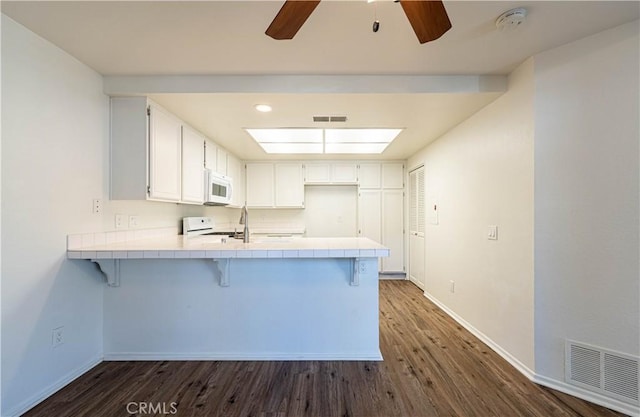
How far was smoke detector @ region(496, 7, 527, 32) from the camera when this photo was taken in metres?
1.53

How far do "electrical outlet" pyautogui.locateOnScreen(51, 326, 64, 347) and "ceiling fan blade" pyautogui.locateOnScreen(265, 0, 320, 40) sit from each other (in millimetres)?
2291

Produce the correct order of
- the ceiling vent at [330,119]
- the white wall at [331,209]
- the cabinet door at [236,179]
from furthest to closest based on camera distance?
the white wall at [331,209] → the cabinet door at [236,179] → the ceiling vent at [330,119]

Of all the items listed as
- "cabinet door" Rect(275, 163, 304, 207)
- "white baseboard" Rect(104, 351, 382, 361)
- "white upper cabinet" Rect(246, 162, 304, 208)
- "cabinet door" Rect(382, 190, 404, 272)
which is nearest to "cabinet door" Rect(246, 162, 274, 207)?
"white upper cabinet" Rect(246, 162, 304, 208)

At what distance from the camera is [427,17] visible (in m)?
1.19

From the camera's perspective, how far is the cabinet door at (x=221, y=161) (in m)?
3.74

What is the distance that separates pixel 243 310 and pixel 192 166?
1627 millimetres

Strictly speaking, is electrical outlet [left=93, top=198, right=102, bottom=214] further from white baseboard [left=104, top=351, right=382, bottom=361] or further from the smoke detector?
the smoke detector

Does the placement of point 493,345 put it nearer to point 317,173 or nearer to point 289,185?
point 317,173

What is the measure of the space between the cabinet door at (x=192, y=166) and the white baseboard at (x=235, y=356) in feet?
4.55

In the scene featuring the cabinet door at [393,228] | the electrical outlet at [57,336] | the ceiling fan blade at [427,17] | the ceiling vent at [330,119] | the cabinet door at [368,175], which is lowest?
the electrical outlet at [57,336]

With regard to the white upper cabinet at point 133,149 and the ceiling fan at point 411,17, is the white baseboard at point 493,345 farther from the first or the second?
the white upper cabinet at point 133,149

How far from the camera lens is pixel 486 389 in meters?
1.92

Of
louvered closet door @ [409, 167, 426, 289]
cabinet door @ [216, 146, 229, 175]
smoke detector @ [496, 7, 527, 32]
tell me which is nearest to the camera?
smoke detector @ [496, 7, 527, 32]

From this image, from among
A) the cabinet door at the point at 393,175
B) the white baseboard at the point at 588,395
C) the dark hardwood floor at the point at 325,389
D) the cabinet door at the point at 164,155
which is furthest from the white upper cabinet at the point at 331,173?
the white baseboard at the point at 588,395
